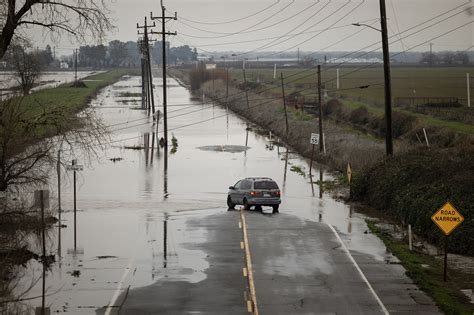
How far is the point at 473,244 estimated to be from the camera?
29125 millimetres

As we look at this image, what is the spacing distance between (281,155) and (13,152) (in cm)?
4689

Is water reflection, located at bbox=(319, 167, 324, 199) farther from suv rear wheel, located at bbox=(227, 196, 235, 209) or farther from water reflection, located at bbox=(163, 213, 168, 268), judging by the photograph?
water reflection, located at bbox=(163, 213, 168, 268)

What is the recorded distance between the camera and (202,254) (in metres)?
29.0

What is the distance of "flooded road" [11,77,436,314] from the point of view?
2253cm

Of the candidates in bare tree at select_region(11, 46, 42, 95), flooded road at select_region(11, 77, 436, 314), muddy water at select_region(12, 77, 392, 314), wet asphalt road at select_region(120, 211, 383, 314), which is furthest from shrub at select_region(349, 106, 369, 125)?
wet asphalt road at select_region(120, 211, 383, 314)

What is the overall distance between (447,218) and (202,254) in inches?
332

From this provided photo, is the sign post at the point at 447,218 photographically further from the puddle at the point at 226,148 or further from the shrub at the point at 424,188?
the puddle at the point at 226,148

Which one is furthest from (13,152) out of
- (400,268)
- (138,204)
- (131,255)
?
(138,204)

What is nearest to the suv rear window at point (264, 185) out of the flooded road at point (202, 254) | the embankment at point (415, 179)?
the flooded road at point (202, 254)

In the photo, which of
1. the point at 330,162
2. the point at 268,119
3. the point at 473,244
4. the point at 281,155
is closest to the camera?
the point at 473,244

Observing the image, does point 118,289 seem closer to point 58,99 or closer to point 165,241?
point 165,241

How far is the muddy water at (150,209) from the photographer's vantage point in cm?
2525

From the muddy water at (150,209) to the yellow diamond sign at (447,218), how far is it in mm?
3682

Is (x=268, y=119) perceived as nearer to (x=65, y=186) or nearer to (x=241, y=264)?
(x=65, y=186)
